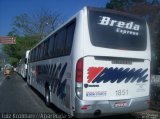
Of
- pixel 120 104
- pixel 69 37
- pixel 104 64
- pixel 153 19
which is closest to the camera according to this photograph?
pixel 104 64

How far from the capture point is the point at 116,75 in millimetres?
7781

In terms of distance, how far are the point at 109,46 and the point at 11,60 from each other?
87.9 metres

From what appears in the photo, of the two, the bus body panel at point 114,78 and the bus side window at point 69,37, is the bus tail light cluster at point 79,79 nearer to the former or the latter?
the bus body panel at point 114,78

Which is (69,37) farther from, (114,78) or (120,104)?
(120,104)

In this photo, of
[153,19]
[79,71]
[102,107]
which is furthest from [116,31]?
[153,19]

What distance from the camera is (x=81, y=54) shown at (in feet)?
24.0

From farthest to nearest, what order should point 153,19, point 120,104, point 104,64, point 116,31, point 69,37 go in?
point 153,19 < point 69,37 < point 116,31 < point 120,104 < point 104,64

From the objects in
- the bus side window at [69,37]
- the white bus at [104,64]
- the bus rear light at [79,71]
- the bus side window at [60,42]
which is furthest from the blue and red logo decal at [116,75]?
the bus side window at [60,42]

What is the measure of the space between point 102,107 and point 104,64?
1.15 meters

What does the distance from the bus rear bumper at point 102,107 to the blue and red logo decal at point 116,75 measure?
0.57m

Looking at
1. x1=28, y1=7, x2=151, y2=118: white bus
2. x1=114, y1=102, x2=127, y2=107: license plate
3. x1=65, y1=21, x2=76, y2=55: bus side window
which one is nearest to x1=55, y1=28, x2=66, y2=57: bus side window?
x1=28, y1=7, x2=151, y2=118: white bus

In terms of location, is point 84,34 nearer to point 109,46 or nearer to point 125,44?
point 109,46

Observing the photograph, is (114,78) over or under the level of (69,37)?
under

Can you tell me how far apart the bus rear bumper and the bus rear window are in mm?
1530
